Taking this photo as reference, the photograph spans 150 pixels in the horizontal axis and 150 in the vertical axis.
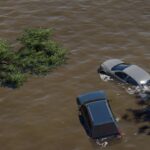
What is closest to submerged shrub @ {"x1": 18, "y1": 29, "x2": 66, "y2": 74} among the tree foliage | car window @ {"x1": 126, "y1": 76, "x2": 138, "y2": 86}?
the tree foliage

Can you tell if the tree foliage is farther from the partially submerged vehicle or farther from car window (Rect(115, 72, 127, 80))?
car window (Rect(115, 72, 127, 80))

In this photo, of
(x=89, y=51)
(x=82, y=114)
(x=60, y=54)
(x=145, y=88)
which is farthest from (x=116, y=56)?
(x=60, y=54)

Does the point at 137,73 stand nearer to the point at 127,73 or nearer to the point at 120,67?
the point at 127,73

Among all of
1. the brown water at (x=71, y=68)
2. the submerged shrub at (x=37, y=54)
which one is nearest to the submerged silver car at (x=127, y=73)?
the brown water at (x=71, y=68)

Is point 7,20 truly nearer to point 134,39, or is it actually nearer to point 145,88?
point 134,39

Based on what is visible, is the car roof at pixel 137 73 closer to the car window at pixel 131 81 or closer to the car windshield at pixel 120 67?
the car window at pixel 131 81

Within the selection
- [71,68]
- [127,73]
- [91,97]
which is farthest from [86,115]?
[71,68]
